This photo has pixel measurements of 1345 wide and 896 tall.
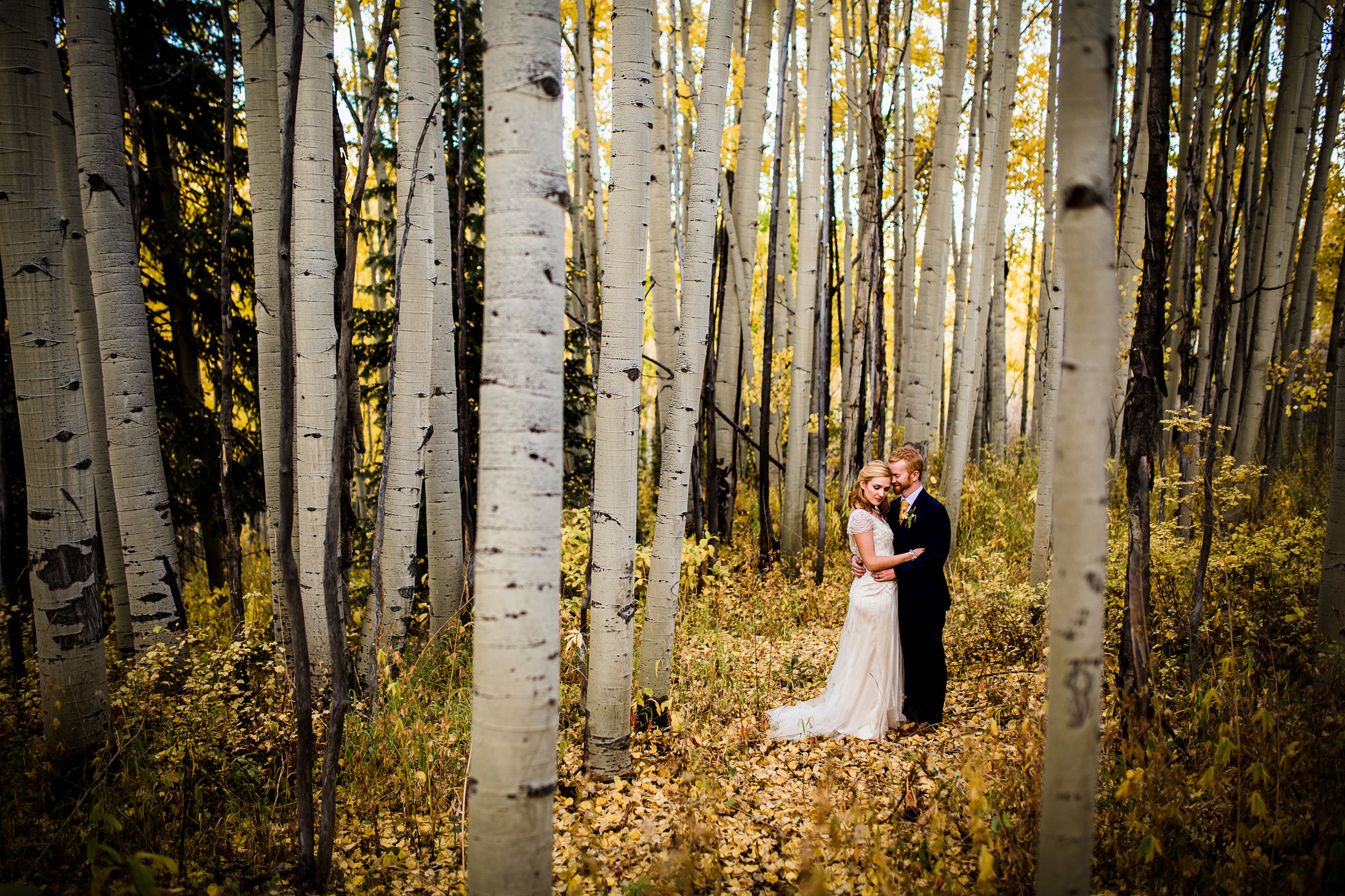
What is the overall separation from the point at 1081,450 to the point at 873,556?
2307mm

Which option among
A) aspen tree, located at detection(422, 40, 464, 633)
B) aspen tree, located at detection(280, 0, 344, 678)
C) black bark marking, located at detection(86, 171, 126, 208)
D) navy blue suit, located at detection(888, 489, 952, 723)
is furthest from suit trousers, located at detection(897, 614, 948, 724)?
black bark marking, located at detection(86, 171, 126, 208)

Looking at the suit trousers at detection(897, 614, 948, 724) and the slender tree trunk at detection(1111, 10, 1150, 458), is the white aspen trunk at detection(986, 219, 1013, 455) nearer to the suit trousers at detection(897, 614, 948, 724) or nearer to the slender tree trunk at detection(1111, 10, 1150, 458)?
the slender tree trunk at detection(1111, 10, 1150, 458)

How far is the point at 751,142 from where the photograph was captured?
5363 mm

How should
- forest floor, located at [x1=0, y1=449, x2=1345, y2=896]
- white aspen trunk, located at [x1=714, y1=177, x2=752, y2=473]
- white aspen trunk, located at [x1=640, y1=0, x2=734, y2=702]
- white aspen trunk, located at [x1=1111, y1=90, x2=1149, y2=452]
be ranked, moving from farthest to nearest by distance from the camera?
1. white aspen trunk, located at [x1=714, y1=177, x2=752, y2=473]
2. white aspen trunk, located at [x1=1111, y1=90, x2=1149, y2=452]
3. white aspen trunk, located at [x1=640, y1=0, x2=734, y2=702]
4. forest floor, located at [x1=0, y1=449, x2=1345, y2=896]

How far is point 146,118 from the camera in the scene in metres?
5.60

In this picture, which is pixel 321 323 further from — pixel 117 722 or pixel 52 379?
pixel 117 722

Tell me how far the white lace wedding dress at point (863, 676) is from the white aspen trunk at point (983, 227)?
80.7 inches

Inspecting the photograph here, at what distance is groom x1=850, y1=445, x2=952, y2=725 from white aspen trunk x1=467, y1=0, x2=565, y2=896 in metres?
2.78

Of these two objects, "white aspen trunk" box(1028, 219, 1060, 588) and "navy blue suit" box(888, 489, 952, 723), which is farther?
"white aspen trunk" box(1028, 219, 1060, 588)

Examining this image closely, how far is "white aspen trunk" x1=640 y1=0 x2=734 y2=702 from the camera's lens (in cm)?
315

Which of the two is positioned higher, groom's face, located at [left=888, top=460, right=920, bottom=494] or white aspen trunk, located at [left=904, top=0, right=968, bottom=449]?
white aspen trunk, located at [left=904, top=0, right=968, bottom=449]

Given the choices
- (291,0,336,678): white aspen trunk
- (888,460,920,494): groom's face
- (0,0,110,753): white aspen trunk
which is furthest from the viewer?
(888,460,920,494): groom's face

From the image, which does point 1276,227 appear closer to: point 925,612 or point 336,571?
point 925,612

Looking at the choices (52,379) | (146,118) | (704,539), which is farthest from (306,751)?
(146,118)
